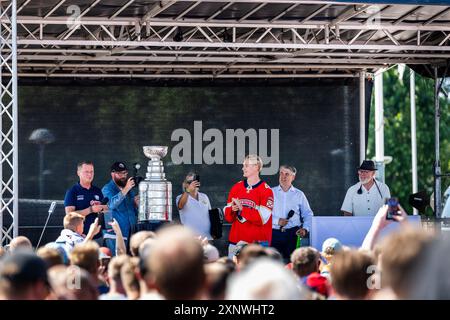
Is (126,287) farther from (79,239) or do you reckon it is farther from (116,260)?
(79,239)

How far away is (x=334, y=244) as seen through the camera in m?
8.86

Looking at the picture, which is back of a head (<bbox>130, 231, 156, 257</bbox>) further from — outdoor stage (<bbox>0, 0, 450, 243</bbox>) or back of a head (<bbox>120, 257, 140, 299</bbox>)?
outdoor stage (<bbox>0, 0, 450, 243</bbox>)

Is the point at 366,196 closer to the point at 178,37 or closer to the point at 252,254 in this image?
the point at 178,37

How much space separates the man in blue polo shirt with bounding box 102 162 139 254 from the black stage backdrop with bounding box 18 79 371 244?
390 centimetres

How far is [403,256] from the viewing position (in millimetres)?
3602

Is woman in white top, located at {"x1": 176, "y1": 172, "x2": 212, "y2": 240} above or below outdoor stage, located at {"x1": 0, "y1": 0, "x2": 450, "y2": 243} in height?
below

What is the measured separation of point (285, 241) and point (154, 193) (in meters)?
1.76

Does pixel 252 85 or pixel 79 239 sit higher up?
pixel 252 85

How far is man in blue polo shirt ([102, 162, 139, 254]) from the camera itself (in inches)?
474

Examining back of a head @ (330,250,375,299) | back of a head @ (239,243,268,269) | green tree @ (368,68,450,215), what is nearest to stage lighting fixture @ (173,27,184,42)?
back of a head @ (239,243,268,269)

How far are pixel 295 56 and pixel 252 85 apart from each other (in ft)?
5.84

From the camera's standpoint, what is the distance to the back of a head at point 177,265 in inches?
139

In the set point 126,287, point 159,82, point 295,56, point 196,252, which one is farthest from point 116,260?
point 159,82
